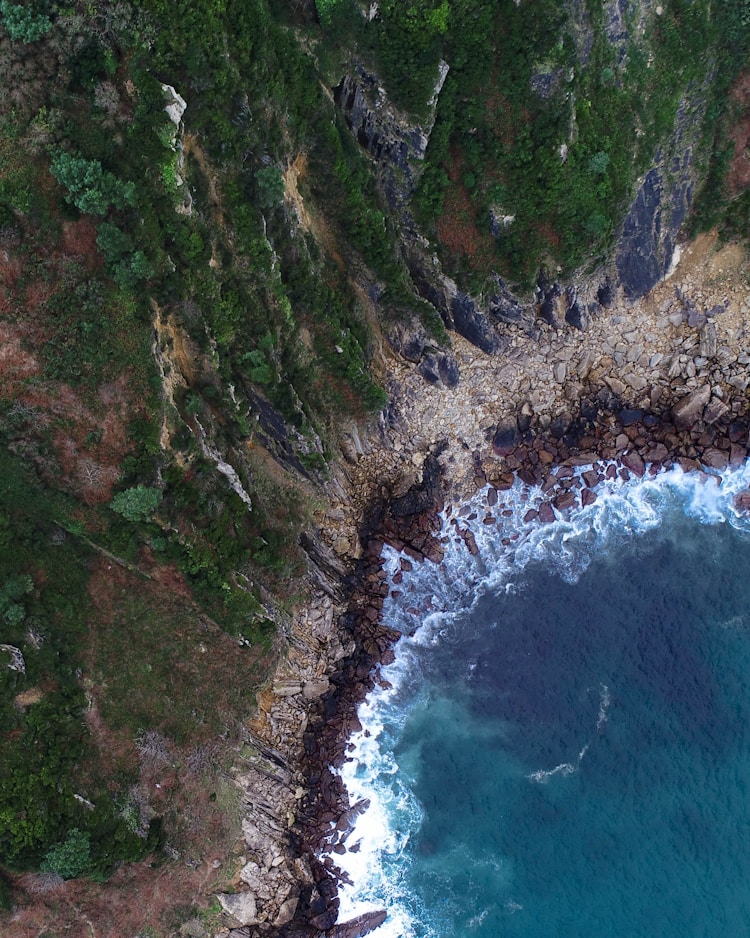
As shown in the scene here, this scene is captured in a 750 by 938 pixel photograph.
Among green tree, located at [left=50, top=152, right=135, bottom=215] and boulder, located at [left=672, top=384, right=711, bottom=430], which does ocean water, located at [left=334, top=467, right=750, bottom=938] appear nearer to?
boulder, located at [left=672, top=384, right=711, bottom=430]

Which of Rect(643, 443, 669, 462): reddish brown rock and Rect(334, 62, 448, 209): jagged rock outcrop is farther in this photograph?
Rect(643, 443, 669, 462): reddish brown rock

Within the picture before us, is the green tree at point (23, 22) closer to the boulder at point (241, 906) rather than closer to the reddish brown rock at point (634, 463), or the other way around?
the reddish brown rock at point (634, 463)

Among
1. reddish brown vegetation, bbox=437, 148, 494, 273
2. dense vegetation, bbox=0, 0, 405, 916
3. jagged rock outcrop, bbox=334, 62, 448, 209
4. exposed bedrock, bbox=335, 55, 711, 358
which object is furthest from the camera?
reddish brown vegetation, bbox=437, 148, 494, 273

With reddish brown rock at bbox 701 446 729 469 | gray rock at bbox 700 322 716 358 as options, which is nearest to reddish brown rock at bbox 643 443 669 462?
reddish brown rock at bbox 701 446 729 469

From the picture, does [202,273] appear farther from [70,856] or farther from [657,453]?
[657,453]

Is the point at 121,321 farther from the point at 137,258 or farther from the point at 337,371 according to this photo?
the point at 337,371

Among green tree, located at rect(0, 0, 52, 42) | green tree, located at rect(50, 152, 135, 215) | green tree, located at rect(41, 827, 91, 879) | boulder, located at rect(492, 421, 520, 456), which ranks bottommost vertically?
green tree, located at rect(41, 827, 91, 879)
